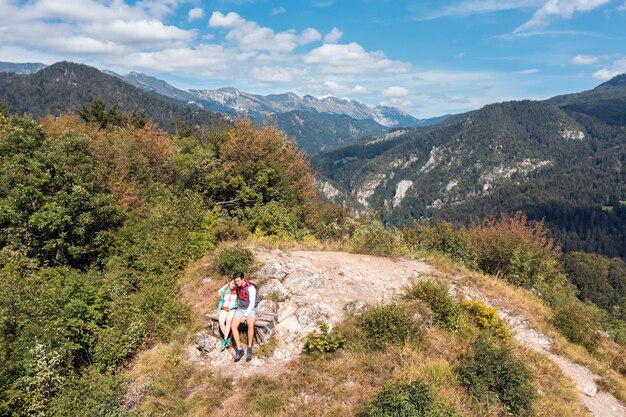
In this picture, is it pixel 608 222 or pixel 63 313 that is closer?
pixel 63 313

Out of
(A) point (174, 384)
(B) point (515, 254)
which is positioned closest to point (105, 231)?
(A) point (174, 384)

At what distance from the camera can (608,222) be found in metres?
188

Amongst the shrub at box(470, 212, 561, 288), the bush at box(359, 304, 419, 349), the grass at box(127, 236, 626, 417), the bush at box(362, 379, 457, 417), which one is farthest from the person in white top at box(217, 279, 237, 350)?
the shrub at box(470, 212, 561, 288)

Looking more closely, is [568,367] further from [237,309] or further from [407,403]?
[237,309]

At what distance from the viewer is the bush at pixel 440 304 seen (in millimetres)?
10695

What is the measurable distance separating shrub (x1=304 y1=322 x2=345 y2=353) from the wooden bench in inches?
42.5

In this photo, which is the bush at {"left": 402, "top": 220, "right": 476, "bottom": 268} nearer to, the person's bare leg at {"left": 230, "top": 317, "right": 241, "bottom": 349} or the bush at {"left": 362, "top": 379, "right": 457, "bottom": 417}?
the person's bare leg at {"left": 230, "top": 317, "right": 241, "bottom": 349}

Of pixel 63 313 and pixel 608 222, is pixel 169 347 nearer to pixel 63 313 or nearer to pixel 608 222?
pixel 63 313

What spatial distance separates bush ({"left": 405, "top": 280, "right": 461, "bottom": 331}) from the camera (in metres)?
10.7

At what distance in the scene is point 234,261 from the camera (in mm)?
13062

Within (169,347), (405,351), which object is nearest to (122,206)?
(169,347)

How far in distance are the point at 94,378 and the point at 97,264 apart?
807cm

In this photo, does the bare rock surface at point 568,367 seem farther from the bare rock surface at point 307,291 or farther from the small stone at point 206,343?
the small stone at point 206,343

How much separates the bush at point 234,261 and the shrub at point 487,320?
7.60 meters
